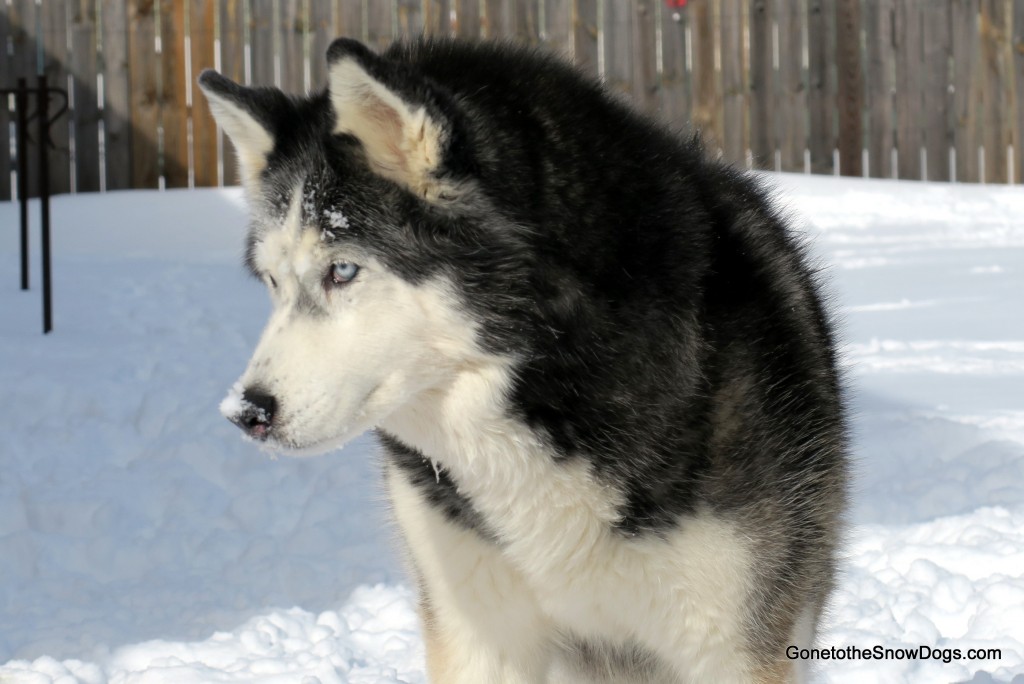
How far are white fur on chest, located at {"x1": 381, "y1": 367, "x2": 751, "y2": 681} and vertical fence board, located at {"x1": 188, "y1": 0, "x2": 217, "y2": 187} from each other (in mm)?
6901

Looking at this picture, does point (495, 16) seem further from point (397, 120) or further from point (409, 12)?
point (397, 120)

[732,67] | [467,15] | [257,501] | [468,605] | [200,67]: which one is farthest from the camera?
[732,67]

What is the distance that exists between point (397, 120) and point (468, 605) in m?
0.98

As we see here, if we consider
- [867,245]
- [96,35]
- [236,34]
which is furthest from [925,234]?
[96,35]

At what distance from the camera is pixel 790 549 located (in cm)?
235

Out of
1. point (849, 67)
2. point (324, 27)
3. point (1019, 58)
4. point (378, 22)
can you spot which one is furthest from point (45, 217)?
point (1019, 58)

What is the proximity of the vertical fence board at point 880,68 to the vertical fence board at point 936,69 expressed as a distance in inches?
10.2

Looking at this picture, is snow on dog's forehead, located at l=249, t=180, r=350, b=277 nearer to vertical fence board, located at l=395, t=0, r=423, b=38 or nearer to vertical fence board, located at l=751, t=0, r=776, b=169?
vertical fence board, located at l=395, t=0, r=423, b=38

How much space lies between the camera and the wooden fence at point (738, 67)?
28.5ft

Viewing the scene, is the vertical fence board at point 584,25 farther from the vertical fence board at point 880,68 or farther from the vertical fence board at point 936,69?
the vertical fence board at point 936,69

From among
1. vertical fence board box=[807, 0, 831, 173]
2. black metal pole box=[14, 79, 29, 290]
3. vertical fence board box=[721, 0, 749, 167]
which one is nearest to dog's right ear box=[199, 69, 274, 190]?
black metal pole box=[14, 79, 29, 290]

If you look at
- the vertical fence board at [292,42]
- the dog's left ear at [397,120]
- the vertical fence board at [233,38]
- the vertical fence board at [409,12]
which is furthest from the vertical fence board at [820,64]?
the dog's left ear at [397,120]

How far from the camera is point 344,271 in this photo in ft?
6.86

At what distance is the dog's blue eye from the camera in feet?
6.86
